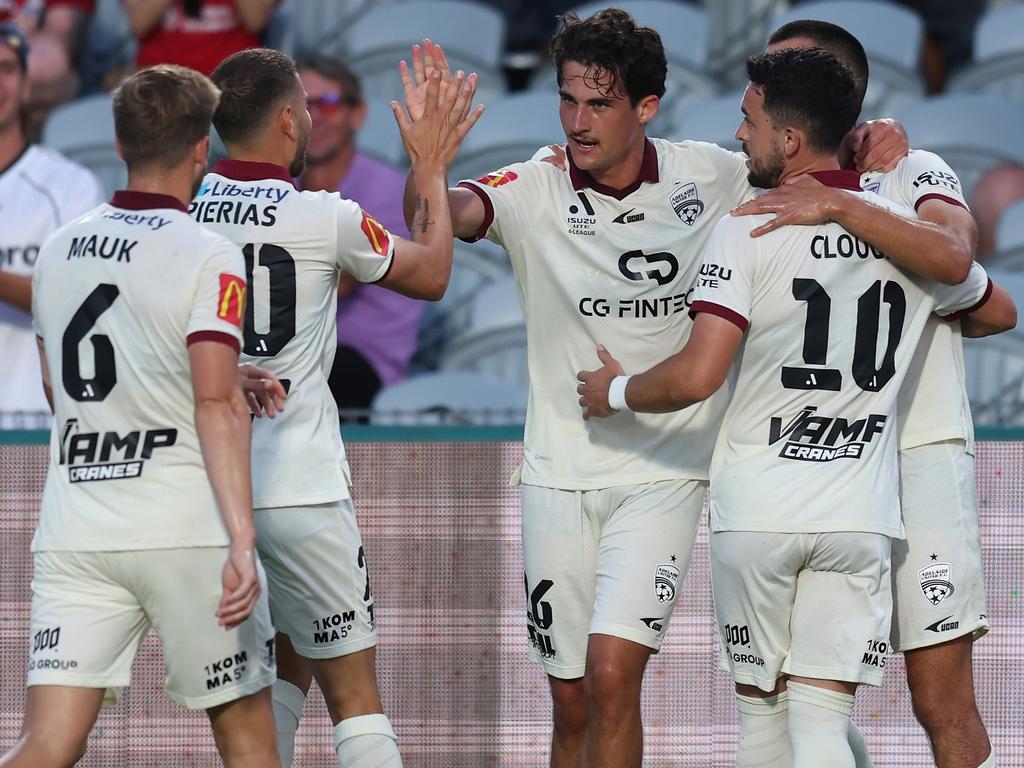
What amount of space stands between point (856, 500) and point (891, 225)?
0.74 meters

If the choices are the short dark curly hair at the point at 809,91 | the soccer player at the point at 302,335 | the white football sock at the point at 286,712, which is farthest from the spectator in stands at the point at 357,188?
the short dark curly hair at the point at 809,91

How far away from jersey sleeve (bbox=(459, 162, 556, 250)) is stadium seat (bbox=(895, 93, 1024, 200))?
169 inches

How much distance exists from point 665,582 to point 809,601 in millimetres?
528

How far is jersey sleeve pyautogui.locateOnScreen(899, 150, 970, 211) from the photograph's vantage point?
171 inches

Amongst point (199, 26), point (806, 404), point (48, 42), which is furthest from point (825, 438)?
point (48, 42)

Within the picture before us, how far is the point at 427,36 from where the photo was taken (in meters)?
A: 9.92

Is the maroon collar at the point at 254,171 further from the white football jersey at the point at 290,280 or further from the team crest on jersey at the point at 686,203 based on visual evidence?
the team crest on jersey at the point at 686,203

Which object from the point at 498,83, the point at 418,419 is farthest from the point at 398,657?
the point at 498,83

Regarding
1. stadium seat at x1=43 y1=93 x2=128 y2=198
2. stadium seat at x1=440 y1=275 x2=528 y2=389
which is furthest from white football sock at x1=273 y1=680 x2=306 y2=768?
stadium seat at x1=43 y1=93 x2=128 y2=198

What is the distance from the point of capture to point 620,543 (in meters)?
4.44

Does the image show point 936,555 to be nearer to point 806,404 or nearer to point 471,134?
point 806,404

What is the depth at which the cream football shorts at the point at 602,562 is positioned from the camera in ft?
14.4

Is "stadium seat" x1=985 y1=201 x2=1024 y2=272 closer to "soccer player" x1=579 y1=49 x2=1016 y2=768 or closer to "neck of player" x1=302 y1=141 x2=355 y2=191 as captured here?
"neck of player" x1=302 y1=141 x2=355 y2=191

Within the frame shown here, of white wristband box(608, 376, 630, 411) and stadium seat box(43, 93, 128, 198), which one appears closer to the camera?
white wristband box(608, 376, 630, 411)
